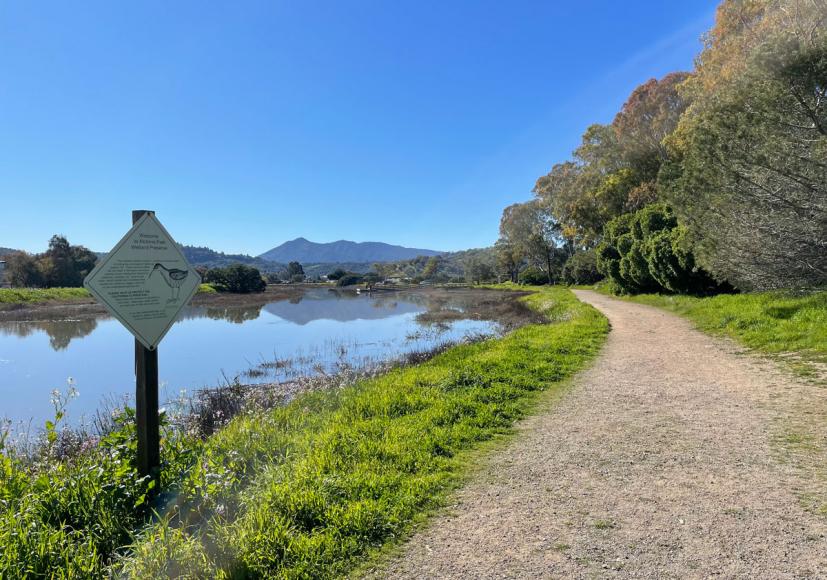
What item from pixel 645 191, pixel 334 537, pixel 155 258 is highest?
pixel 645 191

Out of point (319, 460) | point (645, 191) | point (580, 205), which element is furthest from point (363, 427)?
point (580, 205)

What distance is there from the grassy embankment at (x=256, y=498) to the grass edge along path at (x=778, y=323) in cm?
611

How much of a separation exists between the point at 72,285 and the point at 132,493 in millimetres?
68223

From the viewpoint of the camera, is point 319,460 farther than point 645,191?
No

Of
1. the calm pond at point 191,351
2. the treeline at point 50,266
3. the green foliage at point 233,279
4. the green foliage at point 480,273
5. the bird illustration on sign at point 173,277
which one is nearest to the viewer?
the bird illustration on sign at point 173,277

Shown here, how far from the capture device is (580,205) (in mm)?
34875

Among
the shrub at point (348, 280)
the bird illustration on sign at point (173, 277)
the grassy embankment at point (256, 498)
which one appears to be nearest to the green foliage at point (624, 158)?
the grassy embankment at point (256, 498)

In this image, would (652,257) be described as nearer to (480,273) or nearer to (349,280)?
(480,273)

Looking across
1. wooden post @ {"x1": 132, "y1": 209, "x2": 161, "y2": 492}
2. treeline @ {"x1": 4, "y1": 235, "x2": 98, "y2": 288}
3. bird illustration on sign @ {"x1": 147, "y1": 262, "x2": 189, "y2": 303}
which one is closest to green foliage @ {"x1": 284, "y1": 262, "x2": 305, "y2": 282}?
treeline @ {"x1": 4, "y1": 235, "x2": 98, "y2": 288}

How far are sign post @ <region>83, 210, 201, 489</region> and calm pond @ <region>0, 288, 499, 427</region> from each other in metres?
4.44

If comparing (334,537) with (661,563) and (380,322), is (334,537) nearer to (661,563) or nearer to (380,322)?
(661,563)

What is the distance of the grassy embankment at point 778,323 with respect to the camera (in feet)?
26.2

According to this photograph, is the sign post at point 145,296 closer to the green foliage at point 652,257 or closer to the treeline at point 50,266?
the green foliage at point 652,257

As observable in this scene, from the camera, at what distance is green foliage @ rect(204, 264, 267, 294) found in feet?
191
